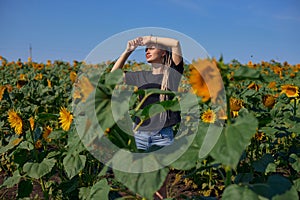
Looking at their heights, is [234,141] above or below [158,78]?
below

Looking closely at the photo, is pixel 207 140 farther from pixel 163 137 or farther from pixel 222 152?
pixel 163 137

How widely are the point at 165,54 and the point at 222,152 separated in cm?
207

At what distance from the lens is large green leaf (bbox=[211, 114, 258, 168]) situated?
1.18m

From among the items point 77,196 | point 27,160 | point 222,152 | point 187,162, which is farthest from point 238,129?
point 27,160

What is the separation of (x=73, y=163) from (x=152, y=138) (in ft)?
3.39

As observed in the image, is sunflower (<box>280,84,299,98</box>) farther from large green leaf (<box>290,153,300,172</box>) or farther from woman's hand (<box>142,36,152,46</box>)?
woman's hand (<box>142,36,152,46</box>)

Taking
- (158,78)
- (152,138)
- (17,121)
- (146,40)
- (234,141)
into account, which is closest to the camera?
(234,141)

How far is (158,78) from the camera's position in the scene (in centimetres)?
319

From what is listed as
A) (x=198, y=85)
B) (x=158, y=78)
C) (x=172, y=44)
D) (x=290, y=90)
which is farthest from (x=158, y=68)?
(x=198, y=85)

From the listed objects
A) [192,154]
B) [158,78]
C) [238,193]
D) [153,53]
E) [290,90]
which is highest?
[153,53]

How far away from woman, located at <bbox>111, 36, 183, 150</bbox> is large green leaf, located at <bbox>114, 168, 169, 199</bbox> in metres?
1.56

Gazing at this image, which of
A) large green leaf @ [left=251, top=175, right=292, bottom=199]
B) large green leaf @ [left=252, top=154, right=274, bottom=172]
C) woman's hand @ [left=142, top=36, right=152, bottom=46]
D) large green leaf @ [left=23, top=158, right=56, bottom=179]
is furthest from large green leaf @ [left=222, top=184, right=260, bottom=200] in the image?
woman's hand @ [left=142, top=36, right=152, bottom=46]

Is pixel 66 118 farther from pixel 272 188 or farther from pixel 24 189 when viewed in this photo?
pixel 272 188

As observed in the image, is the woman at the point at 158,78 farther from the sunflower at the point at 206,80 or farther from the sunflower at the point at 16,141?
the sunflower at the point at 206,80
